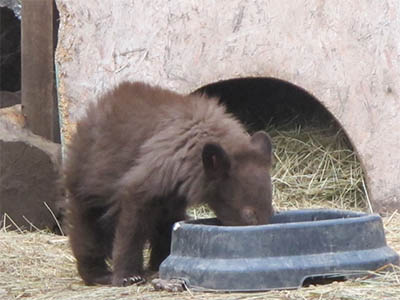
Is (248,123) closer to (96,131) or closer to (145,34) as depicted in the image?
(145,34)

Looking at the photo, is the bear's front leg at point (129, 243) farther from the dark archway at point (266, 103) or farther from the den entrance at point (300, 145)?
the dark archway at point (266, 103)

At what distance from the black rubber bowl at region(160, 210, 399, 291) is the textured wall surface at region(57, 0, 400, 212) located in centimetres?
229

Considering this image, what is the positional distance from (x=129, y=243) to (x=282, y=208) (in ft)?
7.99

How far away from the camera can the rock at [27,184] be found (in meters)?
8.10

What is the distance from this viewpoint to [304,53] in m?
7.41

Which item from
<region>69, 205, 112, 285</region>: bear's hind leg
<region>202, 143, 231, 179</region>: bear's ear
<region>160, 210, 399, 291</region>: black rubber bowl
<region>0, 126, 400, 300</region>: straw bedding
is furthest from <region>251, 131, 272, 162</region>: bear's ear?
<region>69, 205, 112, 285</region>: bear's hind leg

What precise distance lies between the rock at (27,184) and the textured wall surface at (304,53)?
925 mm

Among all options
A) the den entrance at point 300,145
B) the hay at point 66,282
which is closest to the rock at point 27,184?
the hay at point 66,282

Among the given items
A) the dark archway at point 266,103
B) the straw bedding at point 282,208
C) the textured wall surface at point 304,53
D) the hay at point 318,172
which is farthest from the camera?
the dark archway at point 266,103

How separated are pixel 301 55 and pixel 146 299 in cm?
294

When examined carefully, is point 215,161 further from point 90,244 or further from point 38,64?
point 38,64

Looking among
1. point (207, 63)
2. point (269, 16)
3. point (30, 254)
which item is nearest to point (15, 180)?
point (30, 254)

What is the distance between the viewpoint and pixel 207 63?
749 cm

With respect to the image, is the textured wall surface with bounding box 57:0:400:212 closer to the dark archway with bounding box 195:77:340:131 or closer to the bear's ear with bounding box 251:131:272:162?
the dark archway with bounding box 195:77:340:131
